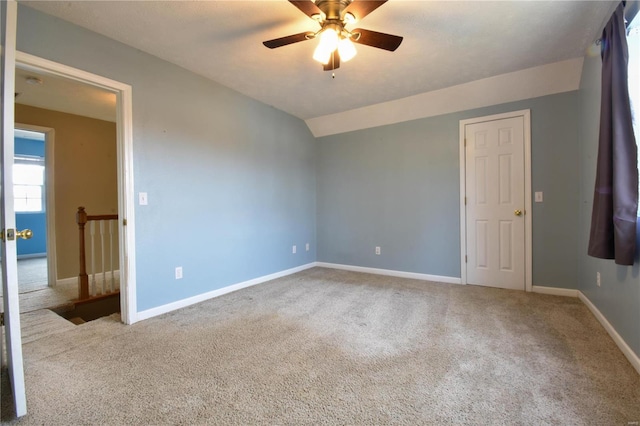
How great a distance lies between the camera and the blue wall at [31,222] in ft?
18.9

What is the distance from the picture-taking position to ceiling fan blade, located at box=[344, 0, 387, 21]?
1536 mm

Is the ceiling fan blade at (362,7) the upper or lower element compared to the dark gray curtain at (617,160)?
upper

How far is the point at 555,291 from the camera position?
116 inches

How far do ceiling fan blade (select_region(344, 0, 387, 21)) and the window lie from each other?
7913 millimetres

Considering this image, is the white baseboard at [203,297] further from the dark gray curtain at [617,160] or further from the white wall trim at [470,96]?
the dark gray curtain at [617,160]

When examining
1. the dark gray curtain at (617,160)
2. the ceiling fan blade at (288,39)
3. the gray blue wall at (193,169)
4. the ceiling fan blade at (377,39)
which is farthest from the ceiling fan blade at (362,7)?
the gray blue wall at (193,169)

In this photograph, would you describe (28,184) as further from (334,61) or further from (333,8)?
(333,8)

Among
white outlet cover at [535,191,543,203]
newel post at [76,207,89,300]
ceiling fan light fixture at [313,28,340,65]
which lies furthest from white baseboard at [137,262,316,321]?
white outlet cover at [535,191,543,203]

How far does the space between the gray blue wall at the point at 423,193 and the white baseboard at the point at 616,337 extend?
0.52m

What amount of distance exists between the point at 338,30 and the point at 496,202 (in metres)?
2.72

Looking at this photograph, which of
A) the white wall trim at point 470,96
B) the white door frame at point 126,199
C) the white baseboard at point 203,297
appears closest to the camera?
the white door frame at point 126,199

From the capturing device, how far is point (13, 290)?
1254mm

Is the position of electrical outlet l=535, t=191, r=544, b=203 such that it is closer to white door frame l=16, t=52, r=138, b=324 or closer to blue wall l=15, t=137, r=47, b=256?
white door frame l=16, t=52, r=138, b=324

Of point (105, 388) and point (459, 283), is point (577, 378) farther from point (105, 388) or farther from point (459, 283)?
point (105, 388)
